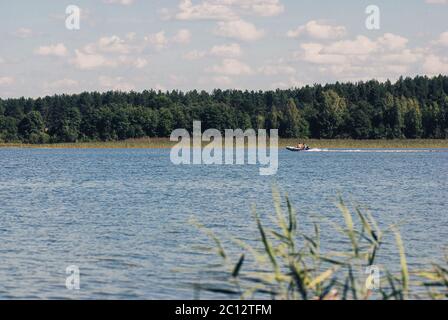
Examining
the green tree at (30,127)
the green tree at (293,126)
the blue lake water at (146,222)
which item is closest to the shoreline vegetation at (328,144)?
the green tree at (293,126)

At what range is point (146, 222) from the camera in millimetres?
35406

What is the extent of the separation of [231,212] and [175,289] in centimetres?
1916

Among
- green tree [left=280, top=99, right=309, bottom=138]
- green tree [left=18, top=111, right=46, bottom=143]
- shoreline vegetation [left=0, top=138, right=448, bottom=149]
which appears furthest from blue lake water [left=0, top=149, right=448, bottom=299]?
green tree [left=18, top=111, right=46, bottom=143]

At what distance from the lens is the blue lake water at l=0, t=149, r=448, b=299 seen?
70.4 feet

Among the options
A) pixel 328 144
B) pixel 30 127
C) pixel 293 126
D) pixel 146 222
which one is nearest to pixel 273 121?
pixel 293 126

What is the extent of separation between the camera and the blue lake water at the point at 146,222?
21453mm

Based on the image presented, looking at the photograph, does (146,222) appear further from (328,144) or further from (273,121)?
(273,121)

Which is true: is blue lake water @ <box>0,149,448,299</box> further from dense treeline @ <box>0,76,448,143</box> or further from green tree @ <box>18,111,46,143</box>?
green tree @ <box>18,111,46,143</box>

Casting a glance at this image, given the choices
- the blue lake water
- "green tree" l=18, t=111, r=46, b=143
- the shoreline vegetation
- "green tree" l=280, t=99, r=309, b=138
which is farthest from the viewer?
"green tree" l=18, t=111, r=46, b=143

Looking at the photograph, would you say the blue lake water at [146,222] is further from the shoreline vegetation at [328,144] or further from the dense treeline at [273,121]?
the dense treeline at [273,121]

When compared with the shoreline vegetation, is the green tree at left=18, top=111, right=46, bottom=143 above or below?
above

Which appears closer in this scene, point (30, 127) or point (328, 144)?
point (328, 144)
